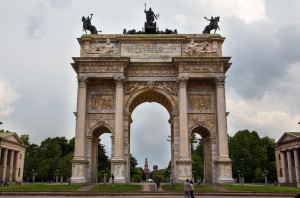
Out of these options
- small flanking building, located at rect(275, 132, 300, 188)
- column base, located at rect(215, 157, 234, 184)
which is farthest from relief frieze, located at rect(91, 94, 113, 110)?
small flanking building, located at rect(275, 132, 300, 188)

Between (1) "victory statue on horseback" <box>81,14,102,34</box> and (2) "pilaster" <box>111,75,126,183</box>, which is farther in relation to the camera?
(1) "victory statue on horseback" <box>81,14,102,34</box>

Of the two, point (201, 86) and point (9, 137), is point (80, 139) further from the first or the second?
point (9, 137)

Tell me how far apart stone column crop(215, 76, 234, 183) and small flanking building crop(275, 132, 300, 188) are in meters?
23.2

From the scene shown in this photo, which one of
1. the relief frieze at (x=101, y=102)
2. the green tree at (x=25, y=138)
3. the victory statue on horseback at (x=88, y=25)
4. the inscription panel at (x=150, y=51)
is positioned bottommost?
the relief frieze at (x=101, y=102)

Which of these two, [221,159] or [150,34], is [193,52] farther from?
[221,159]

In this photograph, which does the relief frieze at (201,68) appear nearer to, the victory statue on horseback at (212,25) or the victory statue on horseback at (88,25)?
the victory statue on horseback at (212,25)

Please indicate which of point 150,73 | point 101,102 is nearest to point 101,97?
point 101,102

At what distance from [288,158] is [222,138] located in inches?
1101

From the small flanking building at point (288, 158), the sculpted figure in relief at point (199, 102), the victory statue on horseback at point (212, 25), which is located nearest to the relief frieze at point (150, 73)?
the sculpted figure in relief at point (199, 102)

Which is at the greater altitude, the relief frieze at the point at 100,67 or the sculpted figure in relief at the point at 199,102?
the relief frieze at the point at 100,67

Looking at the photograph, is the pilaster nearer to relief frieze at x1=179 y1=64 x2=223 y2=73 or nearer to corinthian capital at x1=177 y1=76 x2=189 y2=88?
corinthian capital at x1=177 y1=76 x2=189 y2=88

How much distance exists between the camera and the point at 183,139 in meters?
34.1

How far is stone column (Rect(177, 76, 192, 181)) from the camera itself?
32875 mm

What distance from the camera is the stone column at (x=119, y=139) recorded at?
3278cm
